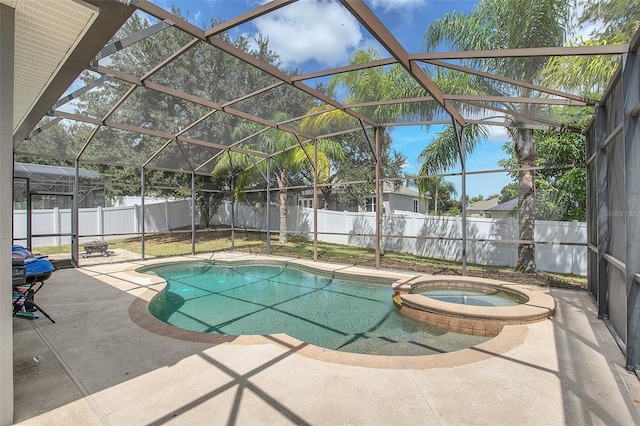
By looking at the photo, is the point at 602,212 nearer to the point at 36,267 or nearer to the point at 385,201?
the point at 36,267

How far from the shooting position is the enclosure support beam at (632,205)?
2861 millimetres

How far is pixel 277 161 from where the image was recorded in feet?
41.2

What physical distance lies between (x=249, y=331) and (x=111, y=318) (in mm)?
1930

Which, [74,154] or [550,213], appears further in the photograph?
[550,213]

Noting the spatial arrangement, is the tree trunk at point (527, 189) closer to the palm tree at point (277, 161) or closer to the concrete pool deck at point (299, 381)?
the concrete pool deck at point (299, 381)

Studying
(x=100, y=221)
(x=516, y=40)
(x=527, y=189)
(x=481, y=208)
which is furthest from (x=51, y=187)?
(x=481, y=208)

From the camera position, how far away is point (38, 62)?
2.97m

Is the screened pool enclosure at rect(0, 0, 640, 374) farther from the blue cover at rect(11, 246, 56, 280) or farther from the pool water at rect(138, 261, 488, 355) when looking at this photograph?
the blue cover at rect(11, 246, 56, 280)

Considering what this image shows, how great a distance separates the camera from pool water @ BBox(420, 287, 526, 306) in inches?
222

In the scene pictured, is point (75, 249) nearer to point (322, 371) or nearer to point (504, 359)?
point (322, 371)

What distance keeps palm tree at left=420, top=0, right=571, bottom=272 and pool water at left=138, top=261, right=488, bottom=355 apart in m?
4.32

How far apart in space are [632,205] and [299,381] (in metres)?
3.49

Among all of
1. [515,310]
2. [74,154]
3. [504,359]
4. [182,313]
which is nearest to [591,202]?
[515,310]

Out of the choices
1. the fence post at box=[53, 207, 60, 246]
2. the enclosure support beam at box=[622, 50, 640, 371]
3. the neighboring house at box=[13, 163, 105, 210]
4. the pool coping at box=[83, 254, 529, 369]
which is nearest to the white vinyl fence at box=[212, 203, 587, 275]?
the enclosure support beam at box=[622, 50, 640, 371]
